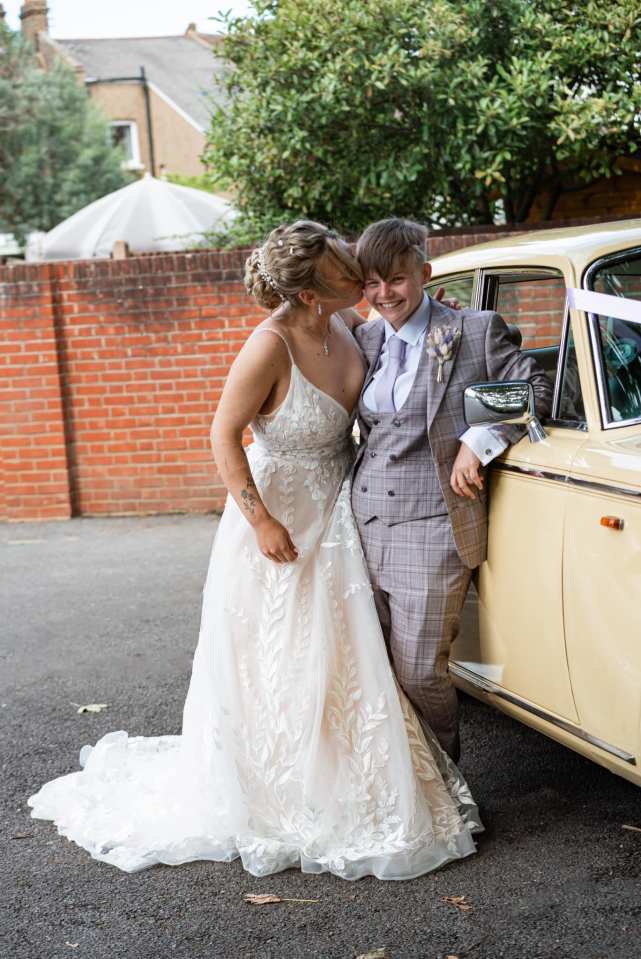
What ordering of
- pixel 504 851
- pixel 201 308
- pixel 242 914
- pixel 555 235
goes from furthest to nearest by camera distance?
pixel 201 308
pixel 555 235
pixel 504 851
pixel 242 914

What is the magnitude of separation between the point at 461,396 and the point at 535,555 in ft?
1.86

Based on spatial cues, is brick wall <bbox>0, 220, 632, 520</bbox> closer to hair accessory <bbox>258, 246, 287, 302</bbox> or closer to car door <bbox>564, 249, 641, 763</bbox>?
hair accessory <bbox>258, 246, 287, 302</bbox>

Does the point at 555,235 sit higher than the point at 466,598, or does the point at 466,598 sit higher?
the point at 555,235

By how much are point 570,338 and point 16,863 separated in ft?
8.05

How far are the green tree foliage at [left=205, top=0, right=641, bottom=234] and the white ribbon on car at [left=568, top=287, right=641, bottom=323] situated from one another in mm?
4632

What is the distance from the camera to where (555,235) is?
3.76m

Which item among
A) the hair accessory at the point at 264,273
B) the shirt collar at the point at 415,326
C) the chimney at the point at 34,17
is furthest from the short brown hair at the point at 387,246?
the chimney at the point at 34,17

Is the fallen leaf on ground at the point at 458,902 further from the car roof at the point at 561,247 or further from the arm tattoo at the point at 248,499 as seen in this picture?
the car roof at the point at 561,247

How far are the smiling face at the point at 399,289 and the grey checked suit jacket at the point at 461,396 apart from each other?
0.36 ft

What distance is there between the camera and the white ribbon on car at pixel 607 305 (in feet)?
10.7

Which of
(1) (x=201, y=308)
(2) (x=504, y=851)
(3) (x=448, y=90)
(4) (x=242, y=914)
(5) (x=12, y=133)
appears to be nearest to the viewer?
(4) (x=242, y=914)

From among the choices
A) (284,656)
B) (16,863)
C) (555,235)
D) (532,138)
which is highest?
(532,138)

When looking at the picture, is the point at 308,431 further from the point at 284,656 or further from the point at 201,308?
the point at 201,308

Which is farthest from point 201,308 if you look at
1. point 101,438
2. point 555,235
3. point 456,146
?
point 555,235
